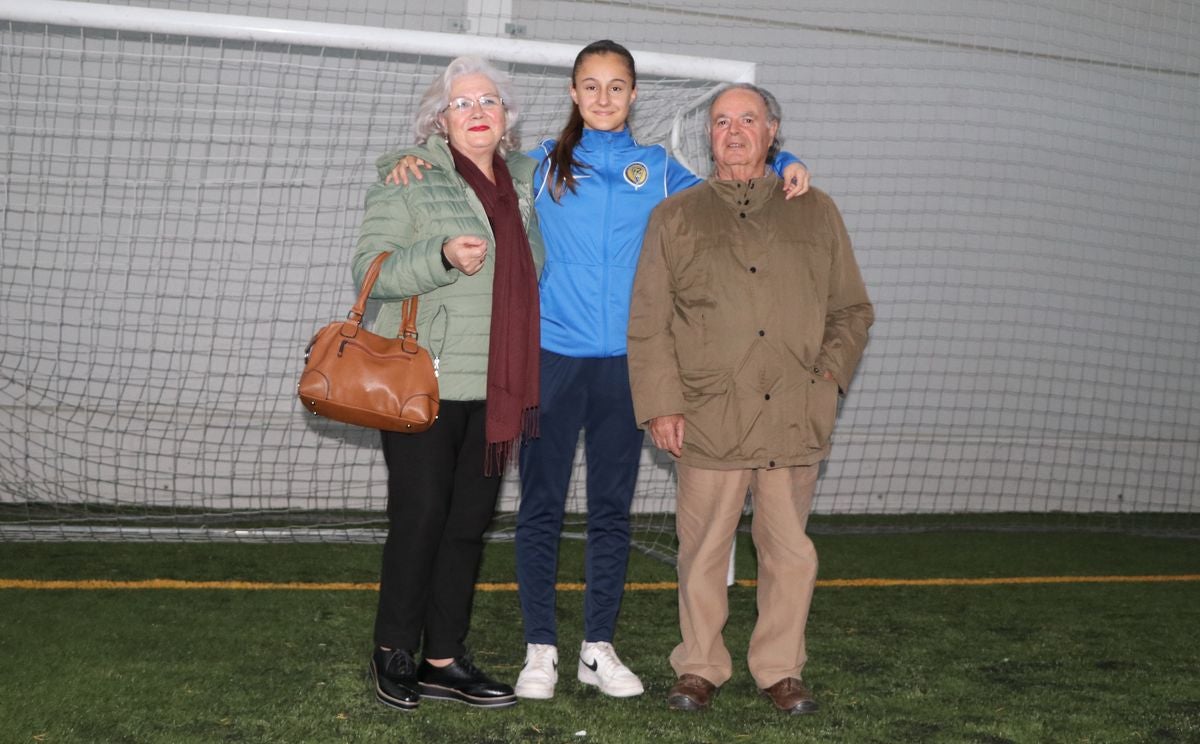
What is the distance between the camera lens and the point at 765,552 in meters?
2.69

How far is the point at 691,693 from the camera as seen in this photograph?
2648 mm

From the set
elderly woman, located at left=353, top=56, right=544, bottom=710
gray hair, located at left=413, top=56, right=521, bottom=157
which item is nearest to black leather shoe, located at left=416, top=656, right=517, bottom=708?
elderly woman, located at left=353, top=56, right=544, bottom=710

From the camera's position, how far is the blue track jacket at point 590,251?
2623mm

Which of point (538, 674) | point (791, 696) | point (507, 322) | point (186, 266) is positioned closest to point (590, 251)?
point (507, 322)

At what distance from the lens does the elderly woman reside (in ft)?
8.02

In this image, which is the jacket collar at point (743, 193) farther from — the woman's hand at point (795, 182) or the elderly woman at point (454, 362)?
the elderly woman at point (454, 362)

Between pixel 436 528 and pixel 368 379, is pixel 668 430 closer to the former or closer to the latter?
pixel 436 528

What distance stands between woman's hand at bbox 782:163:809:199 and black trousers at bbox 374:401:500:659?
2.71 feet

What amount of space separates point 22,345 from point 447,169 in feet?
11.0

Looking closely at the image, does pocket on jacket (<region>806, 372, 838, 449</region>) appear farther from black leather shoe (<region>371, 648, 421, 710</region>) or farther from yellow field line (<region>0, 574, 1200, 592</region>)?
yellow field line (<region>0, 574, 1200, 592</region>)

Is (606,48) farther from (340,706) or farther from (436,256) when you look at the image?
(340,706)

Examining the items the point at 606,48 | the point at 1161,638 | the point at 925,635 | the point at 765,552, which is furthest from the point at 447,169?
the point at 1161,638

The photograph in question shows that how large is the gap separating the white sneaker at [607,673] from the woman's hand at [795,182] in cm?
113

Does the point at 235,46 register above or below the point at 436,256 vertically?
above
